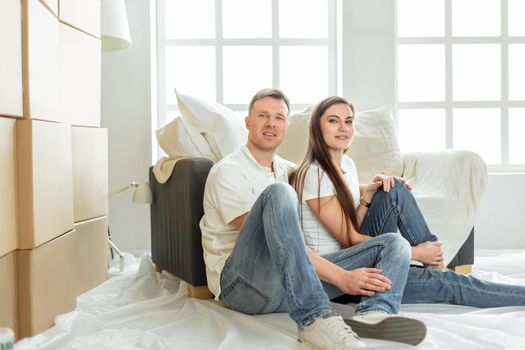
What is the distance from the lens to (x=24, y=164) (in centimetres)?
177

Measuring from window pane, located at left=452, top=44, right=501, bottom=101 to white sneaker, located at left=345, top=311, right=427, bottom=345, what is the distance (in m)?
2.88

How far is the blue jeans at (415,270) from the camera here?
213 cm

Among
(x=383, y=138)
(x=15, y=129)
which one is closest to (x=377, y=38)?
(x=383, y=138)

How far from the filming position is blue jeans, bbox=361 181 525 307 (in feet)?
6.98

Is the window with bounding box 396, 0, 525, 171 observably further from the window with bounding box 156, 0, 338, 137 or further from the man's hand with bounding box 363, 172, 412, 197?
the man's hand with bounding box 363, 172, 412, 197

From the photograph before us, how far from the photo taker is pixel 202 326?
1.96m

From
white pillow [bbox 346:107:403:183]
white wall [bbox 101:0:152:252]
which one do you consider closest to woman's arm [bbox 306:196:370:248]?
white pillow [bbox 346:107:403:183]

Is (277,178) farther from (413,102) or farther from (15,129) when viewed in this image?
(413,102)

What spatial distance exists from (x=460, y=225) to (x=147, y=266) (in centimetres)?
142

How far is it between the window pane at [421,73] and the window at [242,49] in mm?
461

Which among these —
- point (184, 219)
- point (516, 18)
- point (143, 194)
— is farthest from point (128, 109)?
point (516, 18)

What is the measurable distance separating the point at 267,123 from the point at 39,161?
717 mm

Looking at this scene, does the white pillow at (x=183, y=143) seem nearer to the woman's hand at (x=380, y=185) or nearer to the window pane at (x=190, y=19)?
the woman's hand at (x=380, y=185)

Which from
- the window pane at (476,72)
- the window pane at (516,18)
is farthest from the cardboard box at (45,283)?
the window pane at (516,18)
